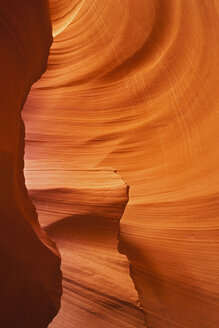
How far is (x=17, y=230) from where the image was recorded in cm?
84

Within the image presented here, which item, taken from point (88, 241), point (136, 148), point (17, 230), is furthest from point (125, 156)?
point (17, 230)

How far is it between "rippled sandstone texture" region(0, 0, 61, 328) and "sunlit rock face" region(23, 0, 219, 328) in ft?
1.64

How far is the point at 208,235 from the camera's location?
1.42 m

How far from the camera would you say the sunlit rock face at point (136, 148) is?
1385mm

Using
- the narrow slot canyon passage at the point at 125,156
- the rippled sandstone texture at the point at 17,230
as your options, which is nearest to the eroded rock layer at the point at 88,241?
the narrow slot canyon passage at the point at 125,156

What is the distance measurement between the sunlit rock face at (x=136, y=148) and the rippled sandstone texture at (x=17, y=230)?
50cm

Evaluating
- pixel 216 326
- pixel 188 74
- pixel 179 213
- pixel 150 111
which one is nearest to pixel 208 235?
pixel 179 213

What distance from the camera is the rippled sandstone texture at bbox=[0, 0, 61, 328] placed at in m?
0.78

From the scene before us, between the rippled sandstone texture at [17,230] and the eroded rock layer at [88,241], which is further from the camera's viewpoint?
the eroded rock layer at [88,241]

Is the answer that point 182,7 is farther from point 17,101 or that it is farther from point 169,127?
point 17,101

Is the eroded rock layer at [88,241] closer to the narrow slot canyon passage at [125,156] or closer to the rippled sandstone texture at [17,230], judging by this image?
the narrow slot canyon passage at [125,156]

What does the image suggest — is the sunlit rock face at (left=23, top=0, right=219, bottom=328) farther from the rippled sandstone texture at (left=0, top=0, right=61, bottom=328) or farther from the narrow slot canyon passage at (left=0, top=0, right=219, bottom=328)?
the rippled sandstone texture at (left=0, top=0, right=61, bottom=328)

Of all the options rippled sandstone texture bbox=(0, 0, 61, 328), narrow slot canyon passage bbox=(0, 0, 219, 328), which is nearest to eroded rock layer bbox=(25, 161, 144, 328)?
narrow slot canyon passage bbox=(0, 0, 219, 328)

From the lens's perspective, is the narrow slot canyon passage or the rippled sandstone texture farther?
the narrow slot canyon passage
